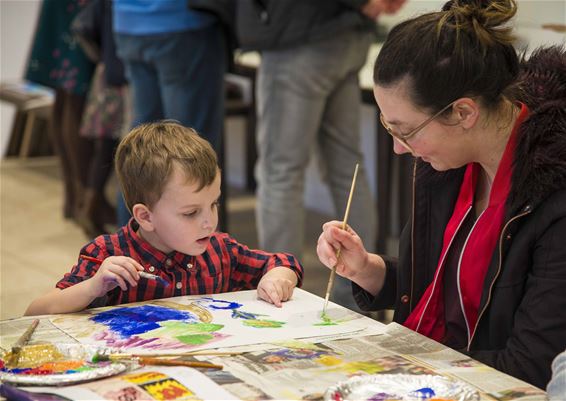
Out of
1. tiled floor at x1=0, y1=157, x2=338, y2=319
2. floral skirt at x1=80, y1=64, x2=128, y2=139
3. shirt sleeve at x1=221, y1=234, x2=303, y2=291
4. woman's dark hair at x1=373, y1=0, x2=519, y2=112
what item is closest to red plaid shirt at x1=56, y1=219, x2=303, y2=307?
shirt sleeve at x1=221, y1=234, x2=303, y2=291

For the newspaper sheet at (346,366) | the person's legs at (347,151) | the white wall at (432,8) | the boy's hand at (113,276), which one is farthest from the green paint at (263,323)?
the person's legs at (347,151)

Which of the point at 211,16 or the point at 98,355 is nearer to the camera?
the point at 98,355

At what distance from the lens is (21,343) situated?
1764mm

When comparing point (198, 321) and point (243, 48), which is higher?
point (243, 48)

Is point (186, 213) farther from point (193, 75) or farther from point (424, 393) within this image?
point (193, 75)

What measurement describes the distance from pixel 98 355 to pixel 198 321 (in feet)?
0.96

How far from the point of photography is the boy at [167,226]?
6.98 feet

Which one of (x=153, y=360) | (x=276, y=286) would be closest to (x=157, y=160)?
(x=276, y=286)

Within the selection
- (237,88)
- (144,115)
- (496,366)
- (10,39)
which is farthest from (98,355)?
(10,39)

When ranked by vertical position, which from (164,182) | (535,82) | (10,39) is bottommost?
(10,39)

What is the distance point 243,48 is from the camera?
3795 mm

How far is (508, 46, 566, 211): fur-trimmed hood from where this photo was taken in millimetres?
1916

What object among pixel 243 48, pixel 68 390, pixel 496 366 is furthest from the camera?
pixel 243 48

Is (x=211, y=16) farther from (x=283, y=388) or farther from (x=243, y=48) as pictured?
(x=283, y=388)
